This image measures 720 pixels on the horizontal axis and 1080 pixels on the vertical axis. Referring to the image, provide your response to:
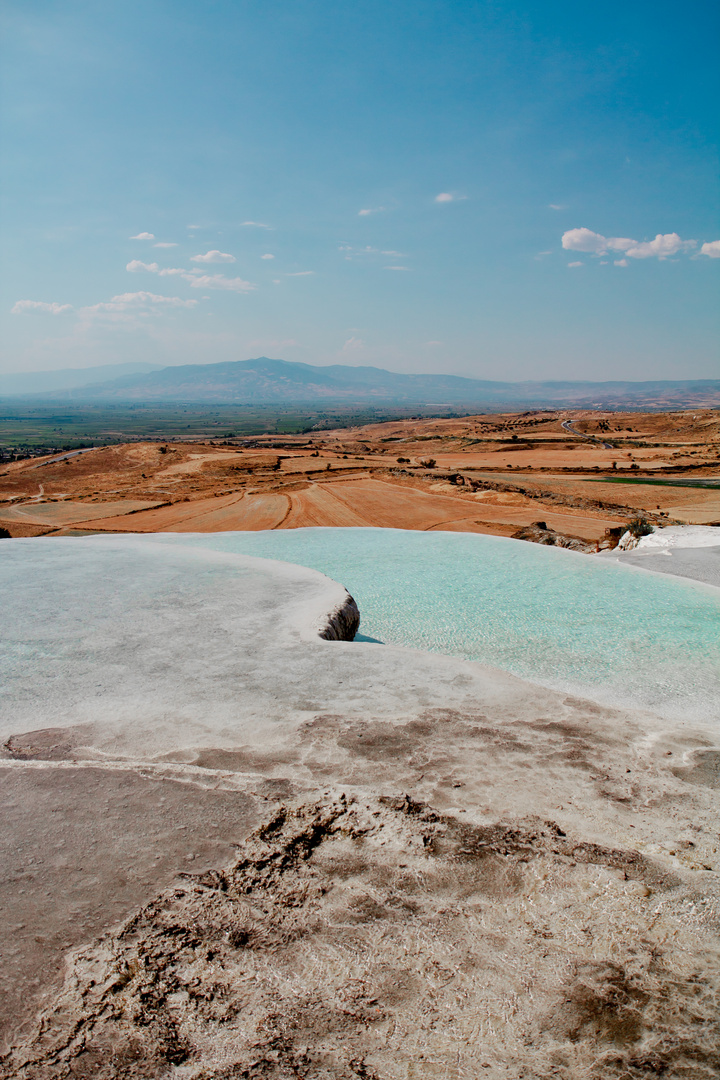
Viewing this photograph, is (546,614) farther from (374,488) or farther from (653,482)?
(653,482)

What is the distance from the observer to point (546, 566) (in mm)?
16656

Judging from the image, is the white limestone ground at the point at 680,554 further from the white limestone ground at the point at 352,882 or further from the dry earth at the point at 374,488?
the white limestone ground at the point at 352,882

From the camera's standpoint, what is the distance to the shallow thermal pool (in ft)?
32.4

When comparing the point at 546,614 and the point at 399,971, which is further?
the point at 546,614

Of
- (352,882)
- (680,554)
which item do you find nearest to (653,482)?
(680,554)

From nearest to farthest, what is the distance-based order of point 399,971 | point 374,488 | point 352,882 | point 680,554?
point 399,971, point 352,882, point 680,554, point 374,488

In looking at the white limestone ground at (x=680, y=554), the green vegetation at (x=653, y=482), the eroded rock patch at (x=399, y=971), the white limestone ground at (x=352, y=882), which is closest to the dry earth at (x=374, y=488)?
the green vegetation at (x=653, y=482)

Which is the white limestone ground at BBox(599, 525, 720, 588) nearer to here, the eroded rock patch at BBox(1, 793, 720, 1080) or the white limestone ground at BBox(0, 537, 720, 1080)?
the white limestone ground at BBox(0, 537, 720, 1080)

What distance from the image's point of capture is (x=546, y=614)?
1302 centimetres

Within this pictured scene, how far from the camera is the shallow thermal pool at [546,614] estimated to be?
32.4 feet

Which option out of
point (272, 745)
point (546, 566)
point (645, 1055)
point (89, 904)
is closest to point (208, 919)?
point (89, 904)

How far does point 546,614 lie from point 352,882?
1015 cm

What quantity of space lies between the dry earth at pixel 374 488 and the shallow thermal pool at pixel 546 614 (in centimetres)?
888

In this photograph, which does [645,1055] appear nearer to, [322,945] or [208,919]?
[322,945]
